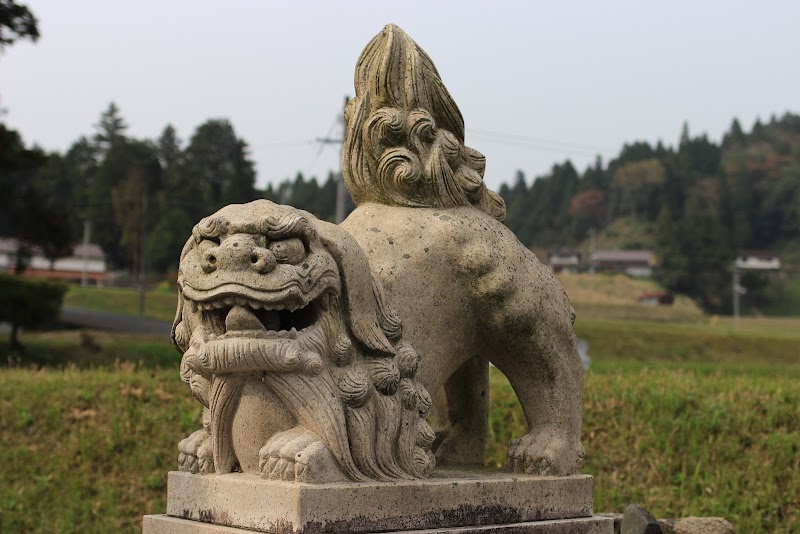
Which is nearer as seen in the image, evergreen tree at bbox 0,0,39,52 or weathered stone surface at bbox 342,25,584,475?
weathered stone surface at bbox 342,25,584,475

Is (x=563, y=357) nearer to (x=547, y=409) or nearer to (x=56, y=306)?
(x=547, y=409)

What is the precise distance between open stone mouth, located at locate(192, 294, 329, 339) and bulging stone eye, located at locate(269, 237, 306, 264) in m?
0.17

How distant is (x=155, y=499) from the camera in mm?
7539

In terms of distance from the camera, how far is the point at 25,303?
18.2m

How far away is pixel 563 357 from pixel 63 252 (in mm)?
16052

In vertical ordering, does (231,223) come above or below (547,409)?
above

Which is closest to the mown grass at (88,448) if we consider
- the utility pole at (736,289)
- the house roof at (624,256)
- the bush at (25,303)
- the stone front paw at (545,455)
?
the stone front paw at (545,455)

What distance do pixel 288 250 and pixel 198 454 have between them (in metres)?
0.91

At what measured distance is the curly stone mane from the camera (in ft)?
14.5

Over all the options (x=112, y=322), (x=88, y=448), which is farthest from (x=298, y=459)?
(x=112, y=322)

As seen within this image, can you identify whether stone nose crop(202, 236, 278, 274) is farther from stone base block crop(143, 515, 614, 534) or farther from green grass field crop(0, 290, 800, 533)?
green grass field crop(0, 290, 800, 533)

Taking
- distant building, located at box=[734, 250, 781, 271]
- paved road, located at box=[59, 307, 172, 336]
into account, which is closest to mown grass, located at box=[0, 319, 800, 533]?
paved road, located at box=[59, 307, 172, 336]

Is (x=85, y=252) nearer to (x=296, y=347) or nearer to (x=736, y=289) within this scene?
(x=736, y=289)

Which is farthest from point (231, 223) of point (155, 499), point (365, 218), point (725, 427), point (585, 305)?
point (585, 305)
